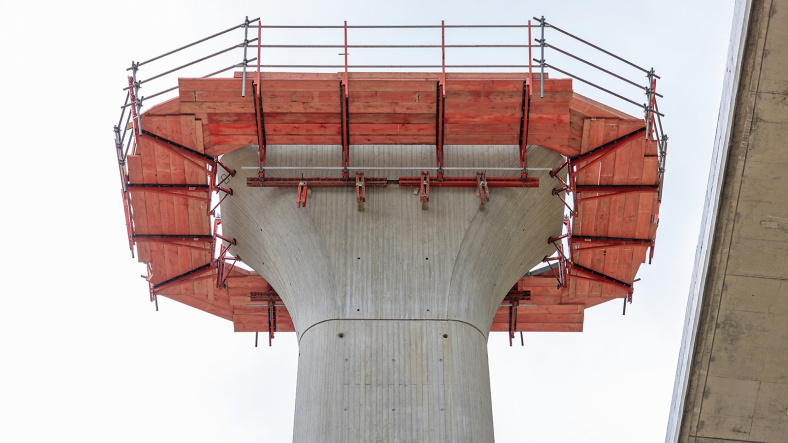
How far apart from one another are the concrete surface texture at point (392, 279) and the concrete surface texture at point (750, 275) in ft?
14.9

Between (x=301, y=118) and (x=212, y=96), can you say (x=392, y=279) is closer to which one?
(x=301, y=118)

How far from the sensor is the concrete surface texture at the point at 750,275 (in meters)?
24.0

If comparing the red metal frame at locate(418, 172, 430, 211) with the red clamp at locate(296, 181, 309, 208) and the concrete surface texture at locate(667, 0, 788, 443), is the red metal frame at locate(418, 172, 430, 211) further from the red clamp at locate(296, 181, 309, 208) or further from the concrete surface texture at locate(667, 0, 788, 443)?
the concrete surface texture at locate(667, 0, 788, 443)

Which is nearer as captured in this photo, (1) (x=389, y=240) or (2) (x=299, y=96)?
(2) (x=299, y=96)

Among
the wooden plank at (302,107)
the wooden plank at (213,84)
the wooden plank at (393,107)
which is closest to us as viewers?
the wooden plank at (213,84)

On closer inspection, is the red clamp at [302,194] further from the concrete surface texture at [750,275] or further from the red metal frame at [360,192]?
the concrete surface texture at [750,275]

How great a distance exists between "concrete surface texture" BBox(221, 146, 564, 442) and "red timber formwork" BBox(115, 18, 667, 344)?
1.42 ft

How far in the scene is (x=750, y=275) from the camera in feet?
87.1

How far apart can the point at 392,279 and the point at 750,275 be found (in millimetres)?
8098

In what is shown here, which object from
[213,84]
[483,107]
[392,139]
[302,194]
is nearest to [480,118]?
[483,107]

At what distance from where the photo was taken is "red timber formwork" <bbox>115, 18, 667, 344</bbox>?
26328 mm

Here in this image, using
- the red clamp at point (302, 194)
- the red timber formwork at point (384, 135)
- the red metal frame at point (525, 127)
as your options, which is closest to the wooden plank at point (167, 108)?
the red timber formwork at point (384, 135)

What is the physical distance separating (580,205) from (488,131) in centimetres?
363

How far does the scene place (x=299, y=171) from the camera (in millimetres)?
27734
